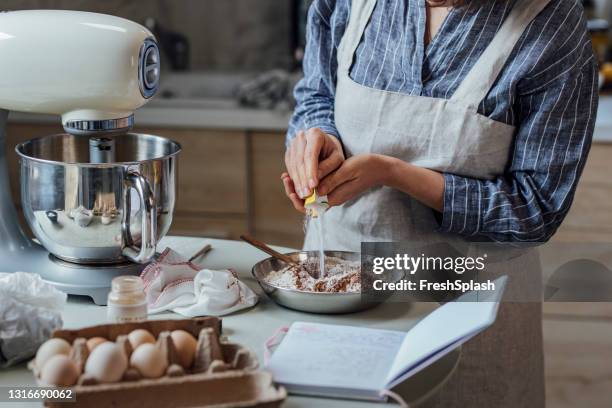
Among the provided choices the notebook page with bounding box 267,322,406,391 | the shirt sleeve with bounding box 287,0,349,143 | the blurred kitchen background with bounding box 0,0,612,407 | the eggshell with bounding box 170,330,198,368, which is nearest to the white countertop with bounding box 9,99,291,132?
the blurred kitchen background with bounding box 0,0,612,407

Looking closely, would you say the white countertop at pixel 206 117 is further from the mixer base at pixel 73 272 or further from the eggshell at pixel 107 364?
the eggshell at pixel 107 364

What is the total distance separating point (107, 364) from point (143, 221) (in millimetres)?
376

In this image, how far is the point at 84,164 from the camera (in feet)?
3.95

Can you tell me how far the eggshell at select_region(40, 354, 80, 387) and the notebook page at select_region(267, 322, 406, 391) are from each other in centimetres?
24

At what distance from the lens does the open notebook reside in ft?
3.13

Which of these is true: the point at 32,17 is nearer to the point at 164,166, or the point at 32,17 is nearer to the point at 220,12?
the point at 164,166

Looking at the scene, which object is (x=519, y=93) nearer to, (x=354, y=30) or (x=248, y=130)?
(x=354, y=30)

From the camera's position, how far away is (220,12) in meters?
3.08

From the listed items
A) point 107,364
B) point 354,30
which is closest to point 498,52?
point 354,30

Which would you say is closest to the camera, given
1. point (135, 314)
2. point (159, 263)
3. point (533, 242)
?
point (135, 314)

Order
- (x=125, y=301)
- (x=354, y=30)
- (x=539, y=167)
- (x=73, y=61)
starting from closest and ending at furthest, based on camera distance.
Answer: (x=125, y=301) < (x=73, y=61) < (x=539, y=167) < (x=354, y=30)

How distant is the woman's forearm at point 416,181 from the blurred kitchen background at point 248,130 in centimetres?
111

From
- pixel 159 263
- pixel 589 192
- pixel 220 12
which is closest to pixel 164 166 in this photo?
pixel 159 263

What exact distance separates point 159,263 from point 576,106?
0.71 meters
